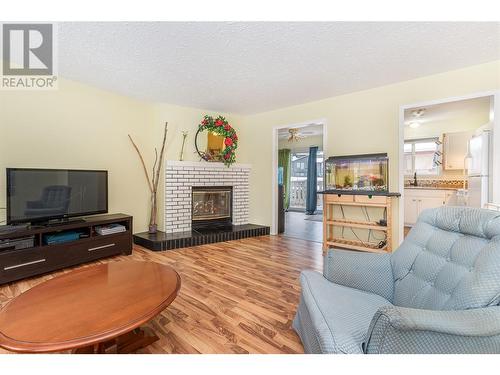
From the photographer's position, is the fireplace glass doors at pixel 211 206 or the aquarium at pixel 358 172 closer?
the aquarium at pixel 358 172

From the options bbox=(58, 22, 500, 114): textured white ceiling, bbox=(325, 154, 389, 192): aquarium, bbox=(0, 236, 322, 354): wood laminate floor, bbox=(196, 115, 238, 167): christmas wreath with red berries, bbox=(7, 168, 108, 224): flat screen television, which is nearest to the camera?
bbox=(0, 236, 322, 354): wood laminate floor

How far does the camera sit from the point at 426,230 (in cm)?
149

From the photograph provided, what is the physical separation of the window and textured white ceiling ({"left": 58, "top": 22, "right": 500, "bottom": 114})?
305 centimetres

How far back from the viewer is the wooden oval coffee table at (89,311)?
1024mm

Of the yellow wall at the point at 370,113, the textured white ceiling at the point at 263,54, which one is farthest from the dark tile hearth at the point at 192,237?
the textured white ceiling at the point at 263,54

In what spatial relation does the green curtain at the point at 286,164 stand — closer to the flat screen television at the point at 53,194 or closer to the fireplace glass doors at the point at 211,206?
the fireplace glass doors at the point at 211,206

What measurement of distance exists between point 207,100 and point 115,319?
345 cm

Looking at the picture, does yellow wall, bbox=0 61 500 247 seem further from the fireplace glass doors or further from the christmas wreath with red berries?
the fireplace glass doors

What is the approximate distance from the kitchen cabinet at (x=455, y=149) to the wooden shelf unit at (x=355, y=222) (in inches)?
112

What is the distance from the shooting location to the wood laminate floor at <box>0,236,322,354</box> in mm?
1512

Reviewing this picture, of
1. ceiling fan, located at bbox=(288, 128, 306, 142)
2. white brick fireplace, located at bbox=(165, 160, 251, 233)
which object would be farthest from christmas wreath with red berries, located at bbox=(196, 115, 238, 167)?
ceiling fan, located at bbox=(288, 128, 306, 142)

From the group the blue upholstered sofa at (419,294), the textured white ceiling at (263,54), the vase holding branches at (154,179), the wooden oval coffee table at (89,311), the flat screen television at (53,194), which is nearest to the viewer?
the blue upholstered sofa at (419,294)
